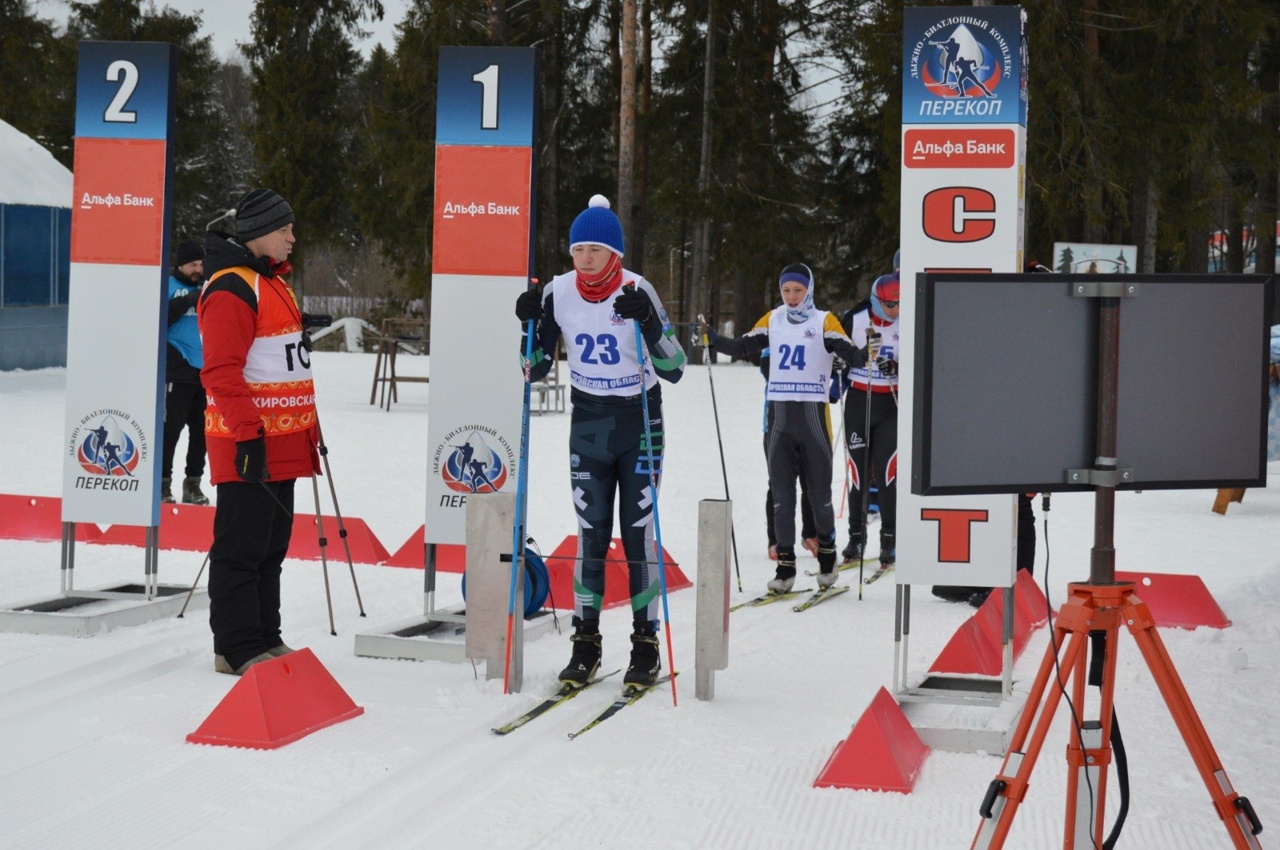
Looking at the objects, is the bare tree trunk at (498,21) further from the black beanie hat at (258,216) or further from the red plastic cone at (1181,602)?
the black beanie hat at (258,216)

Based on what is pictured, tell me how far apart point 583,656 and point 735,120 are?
25905 mm

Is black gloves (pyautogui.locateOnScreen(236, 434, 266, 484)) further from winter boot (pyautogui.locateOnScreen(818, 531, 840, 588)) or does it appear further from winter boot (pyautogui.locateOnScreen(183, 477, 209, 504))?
winter boot (pyautogui.locateOnScreen(183, 477, 209, 504))

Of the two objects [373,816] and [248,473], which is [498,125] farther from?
[373,816]

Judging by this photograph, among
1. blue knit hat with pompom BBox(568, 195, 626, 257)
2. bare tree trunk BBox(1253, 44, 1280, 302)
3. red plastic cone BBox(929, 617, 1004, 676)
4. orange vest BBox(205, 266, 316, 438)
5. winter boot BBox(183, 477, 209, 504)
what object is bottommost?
red plastic cone BBox(929, 617, 1004, 676)

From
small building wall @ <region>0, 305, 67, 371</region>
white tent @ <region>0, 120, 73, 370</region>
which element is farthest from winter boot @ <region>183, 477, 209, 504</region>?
small building wall @ <region>0, 305, 67, 371</region>

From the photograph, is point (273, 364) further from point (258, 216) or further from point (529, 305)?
point (529, 305)

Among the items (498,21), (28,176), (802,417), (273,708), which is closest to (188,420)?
(802,417)

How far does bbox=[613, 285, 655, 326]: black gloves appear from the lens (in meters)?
5.01

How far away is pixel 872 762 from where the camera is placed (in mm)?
4137

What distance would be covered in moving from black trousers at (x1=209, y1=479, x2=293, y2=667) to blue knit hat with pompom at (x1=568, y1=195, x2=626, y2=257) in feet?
5.13

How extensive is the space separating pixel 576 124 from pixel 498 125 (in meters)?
26.9

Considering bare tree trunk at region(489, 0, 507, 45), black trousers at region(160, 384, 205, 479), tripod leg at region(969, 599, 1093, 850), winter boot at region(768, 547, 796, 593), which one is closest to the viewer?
tripod leg at region(969, 599, 1093, 850)

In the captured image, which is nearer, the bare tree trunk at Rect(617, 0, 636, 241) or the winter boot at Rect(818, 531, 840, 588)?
the winter boot at Rect(818, 531, 840, 588)

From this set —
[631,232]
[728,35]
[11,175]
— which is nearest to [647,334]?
[11,175]
